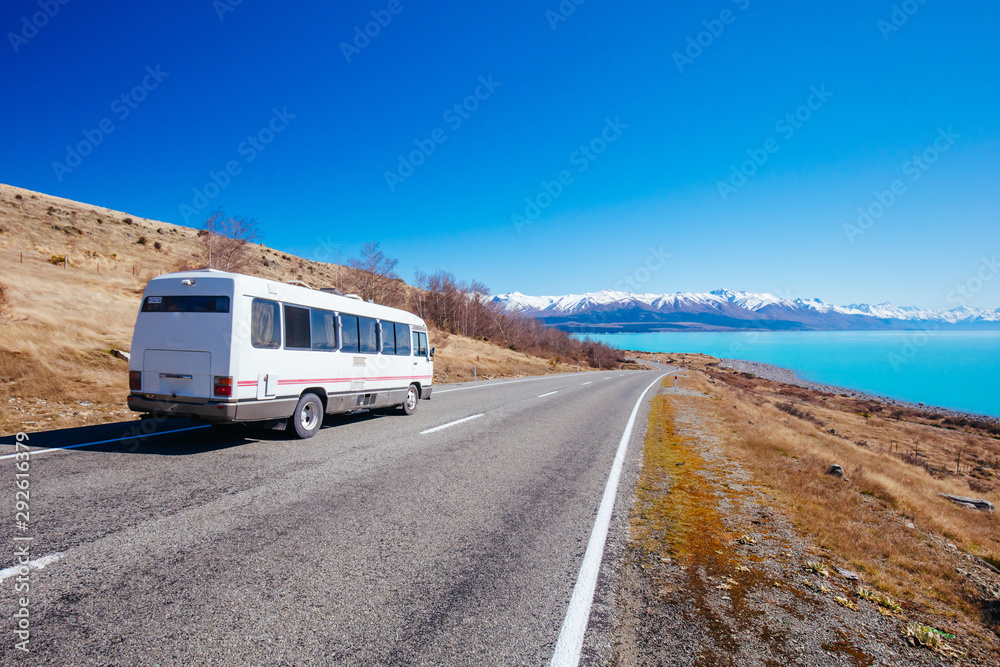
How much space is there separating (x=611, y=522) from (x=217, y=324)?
6.58m

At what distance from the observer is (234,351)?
7125 millimetres

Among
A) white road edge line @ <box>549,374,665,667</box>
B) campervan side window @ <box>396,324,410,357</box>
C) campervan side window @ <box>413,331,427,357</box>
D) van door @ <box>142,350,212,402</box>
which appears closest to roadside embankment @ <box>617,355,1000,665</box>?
white road edge line @ <box>549,374,665,667</box>

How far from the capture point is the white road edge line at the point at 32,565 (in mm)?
3266

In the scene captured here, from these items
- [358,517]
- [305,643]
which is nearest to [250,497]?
[358,517]

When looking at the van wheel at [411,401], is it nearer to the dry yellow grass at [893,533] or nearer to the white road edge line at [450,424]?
the white road edge line at [450,424]

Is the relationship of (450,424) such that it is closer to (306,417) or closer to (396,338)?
(396,338)

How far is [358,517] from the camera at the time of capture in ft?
15.5

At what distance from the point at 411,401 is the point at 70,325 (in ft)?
38.2

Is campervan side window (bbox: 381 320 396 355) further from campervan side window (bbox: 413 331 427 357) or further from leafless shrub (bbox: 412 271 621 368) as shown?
leafless shrub (bbox: 412 271 621 368)

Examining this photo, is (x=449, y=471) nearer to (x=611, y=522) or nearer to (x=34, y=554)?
(x=611, y=522)

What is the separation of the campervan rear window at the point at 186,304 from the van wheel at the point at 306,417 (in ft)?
7.27

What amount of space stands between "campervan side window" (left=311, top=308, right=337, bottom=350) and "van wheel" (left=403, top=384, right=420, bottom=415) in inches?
127

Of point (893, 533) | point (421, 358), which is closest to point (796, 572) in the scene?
point (893, 533)

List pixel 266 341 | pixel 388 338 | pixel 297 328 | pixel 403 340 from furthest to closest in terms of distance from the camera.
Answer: pixel 403 340, pixel 388 338, pixel 297 328, pixel 266 341
